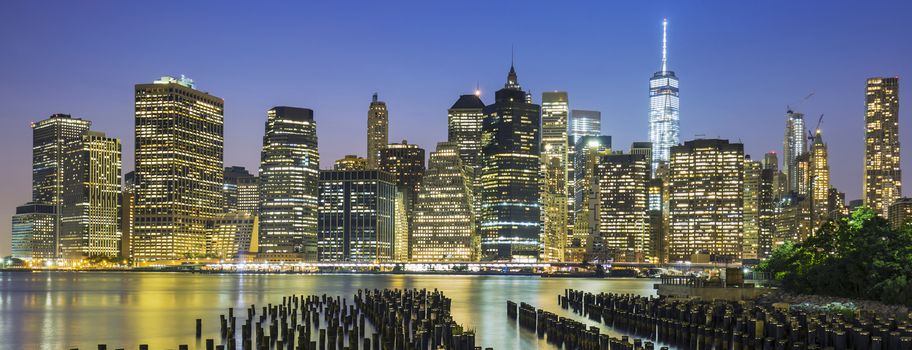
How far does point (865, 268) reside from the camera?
2980 inches

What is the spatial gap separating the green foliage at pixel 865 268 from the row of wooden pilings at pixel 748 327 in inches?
386

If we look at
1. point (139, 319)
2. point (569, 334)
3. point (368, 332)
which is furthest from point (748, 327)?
point (139, 319)

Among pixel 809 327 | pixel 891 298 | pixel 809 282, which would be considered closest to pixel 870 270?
pixel 891 298

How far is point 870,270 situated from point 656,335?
22532mm

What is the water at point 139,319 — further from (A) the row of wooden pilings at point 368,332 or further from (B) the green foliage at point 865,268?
(B) the green foliage at point 865,268

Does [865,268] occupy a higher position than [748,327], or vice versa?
[865,268]

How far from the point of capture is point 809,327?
5069 cm

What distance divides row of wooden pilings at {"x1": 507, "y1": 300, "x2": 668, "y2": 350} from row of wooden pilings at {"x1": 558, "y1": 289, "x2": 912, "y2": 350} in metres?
3.06

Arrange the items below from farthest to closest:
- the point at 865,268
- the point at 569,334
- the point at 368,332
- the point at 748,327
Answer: the point at 865,268
the point at 368,332
the point at 569,334
the point at 748,327

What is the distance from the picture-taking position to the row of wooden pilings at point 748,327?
46.9m

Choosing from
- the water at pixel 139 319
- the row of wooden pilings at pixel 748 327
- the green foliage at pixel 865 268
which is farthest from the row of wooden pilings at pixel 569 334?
the green foliage at pixel 865 268

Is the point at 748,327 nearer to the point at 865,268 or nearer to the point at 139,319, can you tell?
the point at 865,268

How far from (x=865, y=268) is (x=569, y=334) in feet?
104

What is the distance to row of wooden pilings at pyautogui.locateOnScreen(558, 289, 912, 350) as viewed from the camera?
46938mm
